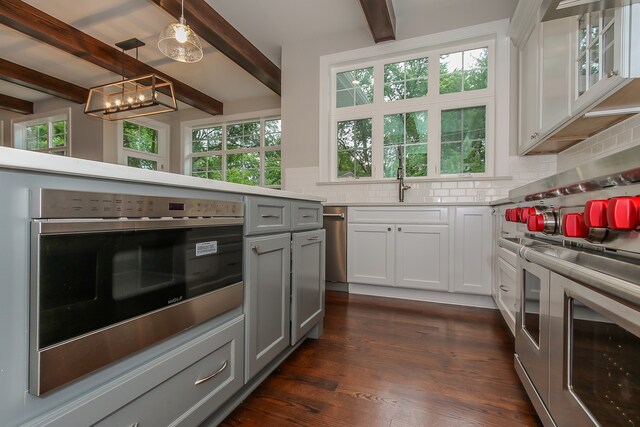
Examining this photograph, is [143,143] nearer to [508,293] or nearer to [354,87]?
[354,87]

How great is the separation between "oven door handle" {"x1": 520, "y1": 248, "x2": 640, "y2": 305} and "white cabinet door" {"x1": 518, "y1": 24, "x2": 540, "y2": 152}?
181cm

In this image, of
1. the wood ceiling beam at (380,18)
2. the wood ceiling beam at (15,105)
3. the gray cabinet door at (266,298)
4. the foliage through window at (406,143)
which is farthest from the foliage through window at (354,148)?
the wood ceiling beam at (15,105)

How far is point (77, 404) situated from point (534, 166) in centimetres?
335

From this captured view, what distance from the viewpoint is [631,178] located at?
56cm

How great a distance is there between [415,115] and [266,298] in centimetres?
270

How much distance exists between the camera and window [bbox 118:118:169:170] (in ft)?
18.0

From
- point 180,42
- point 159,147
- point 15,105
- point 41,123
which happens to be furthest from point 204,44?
point 15,105

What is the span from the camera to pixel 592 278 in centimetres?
Answer: 63

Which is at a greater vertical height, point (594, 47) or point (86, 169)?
point (594, 47)

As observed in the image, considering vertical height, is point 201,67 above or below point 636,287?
above

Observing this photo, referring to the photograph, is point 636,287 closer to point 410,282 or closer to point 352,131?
point 410,282

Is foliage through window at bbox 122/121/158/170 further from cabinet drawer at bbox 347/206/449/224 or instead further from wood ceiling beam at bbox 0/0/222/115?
cabinet drawer at bbox 347/206/449/224

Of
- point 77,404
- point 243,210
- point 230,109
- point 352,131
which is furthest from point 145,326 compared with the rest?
point 230,109

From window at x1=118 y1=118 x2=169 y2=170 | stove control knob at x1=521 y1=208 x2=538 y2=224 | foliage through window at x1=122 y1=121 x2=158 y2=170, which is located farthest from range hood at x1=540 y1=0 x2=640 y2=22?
foliage through window at x1=122 y1=121 x2=158 y2=170
